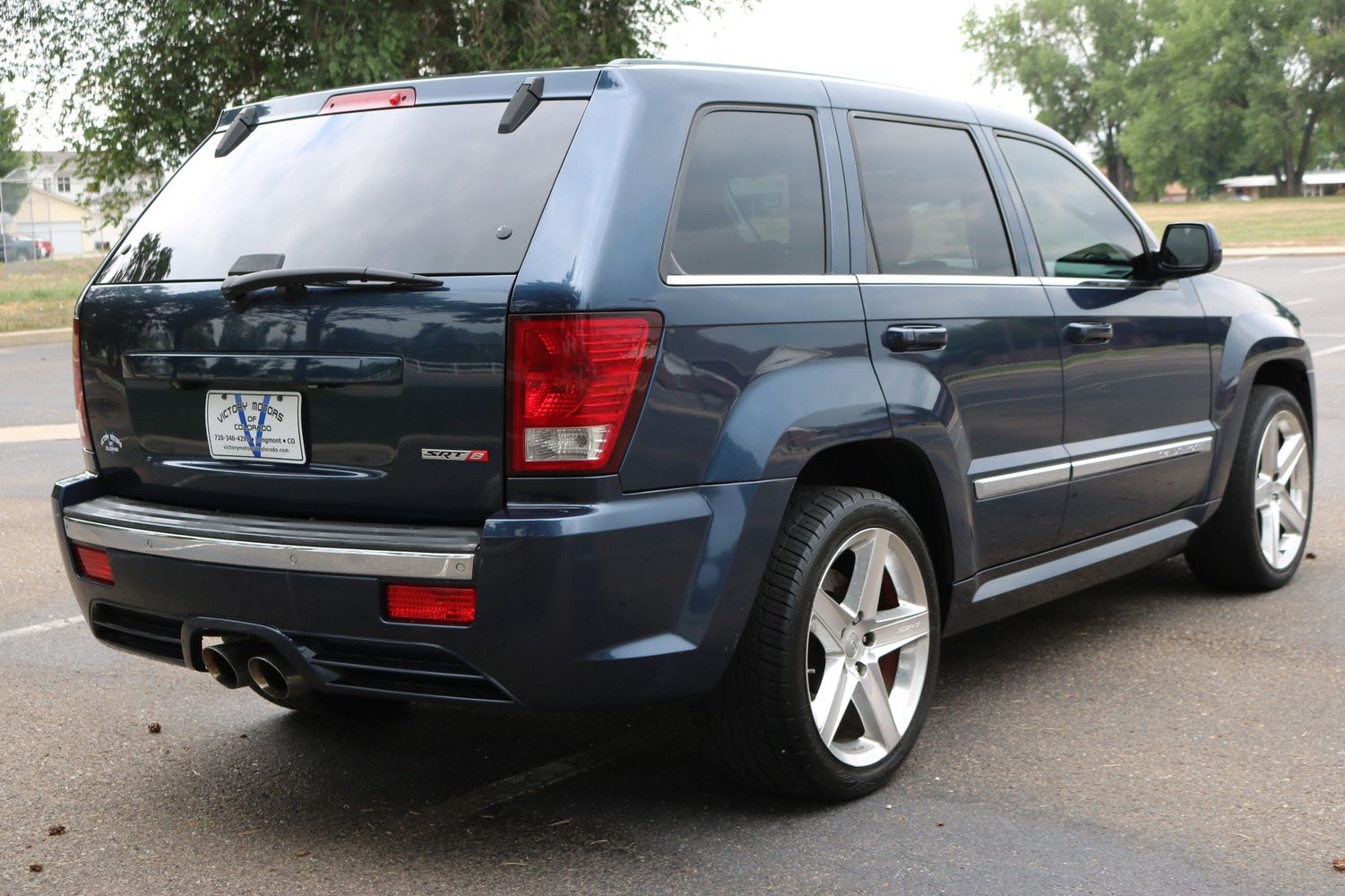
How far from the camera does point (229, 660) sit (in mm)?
3516

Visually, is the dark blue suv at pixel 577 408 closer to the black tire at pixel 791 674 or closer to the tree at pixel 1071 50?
the black tire at pixel 791 674

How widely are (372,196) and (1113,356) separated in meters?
2.46

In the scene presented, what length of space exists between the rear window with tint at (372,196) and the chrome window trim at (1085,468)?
1.58 meters

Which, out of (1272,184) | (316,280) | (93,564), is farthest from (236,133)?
(1272,184)

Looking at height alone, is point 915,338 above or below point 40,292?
above

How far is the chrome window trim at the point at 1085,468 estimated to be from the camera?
4270 millimetres

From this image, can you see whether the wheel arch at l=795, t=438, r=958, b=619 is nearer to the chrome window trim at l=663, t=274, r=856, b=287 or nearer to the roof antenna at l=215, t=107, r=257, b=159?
the chrome window trim at l=663, t=274, r=856, b=287

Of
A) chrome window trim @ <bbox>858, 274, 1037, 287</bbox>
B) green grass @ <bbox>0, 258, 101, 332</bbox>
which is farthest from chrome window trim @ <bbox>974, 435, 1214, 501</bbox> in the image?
green grass @ <bbox>0, 258, 101, 332</bbox>

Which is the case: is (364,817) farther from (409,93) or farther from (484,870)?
(409,93)

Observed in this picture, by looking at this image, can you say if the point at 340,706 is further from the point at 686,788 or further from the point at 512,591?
the point at 512,591

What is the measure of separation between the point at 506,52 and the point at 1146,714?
1883cm

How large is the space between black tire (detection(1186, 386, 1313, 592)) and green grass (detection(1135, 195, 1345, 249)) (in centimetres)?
2303

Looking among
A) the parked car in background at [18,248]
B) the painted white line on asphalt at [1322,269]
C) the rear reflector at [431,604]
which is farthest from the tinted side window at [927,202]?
the parked car in background at [18,248]

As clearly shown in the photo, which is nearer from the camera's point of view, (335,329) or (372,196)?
(335,329)
